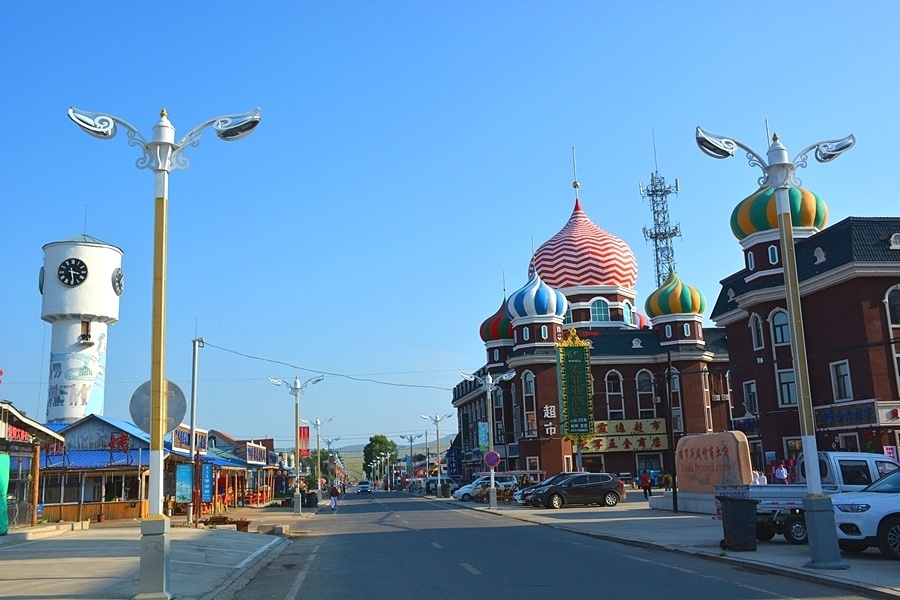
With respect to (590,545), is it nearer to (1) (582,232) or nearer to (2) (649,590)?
(2) (649,590)

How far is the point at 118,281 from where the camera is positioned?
4984cm

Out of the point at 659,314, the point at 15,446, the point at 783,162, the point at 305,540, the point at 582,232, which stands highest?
the point at 582,232

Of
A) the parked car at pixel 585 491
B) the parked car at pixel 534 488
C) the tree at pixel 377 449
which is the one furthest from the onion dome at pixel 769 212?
the tree at pixel 377 449

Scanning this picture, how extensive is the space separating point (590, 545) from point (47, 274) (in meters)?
38.4

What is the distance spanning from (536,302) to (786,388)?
22206mm

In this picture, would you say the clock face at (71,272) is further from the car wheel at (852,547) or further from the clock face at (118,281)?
the car wheel at (852,547)

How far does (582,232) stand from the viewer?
68.3 m

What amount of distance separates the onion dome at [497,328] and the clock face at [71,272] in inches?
1296

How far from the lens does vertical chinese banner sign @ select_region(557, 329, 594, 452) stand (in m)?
55.8

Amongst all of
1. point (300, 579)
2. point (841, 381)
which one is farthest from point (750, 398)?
point (300, 579)

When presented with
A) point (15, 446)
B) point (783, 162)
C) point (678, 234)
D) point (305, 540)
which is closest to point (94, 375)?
point (15, 446)

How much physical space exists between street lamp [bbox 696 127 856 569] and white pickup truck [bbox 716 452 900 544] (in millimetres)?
3308

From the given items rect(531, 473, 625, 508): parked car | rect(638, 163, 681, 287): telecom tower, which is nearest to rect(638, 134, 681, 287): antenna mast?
rect(638, 163, 681, 287): telecom tower

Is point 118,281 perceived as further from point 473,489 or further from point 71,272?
point 473,489
